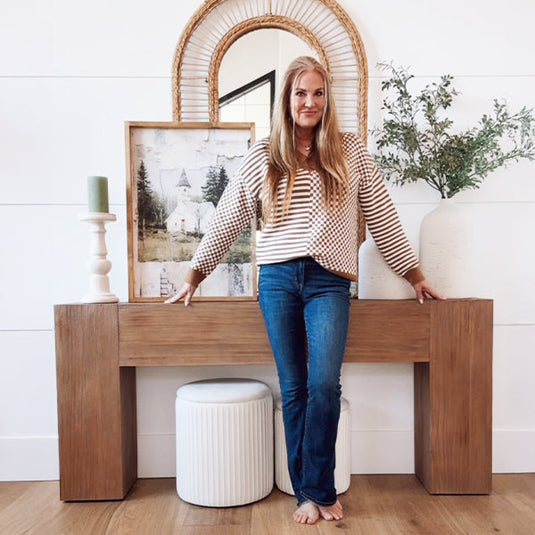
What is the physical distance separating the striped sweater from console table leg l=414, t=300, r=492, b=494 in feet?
0.73

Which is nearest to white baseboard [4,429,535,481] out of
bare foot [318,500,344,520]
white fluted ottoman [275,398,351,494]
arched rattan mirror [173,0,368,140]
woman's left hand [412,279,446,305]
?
white fluted ottoman [275,398,351,494]

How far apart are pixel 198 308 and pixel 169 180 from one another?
56cm

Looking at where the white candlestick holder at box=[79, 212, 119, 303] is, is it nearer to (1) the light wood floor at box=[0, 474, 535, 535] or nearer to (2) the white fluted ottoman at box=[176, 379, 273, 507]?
(2) the white fluted ottoman at box=[176, 379, 273, 507]

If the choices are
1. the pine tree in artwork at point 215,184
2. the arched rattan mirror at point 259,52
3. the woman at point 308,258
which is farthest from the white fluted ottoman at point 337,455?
the arched rattan mirror at point 259,52

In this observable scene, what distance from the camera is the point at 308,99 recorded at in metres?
1.58

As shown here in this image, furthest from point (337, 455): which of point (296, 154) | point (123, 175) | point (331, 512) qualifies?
point (123, 175)

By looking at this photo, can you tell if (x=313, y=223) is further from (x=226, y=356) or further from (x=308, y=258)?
(x=226, y=356)

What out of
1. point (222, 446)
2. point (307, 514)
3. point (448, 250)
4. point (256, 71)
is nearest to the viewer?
point (307, 514)

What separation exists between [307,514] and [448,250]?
101cm

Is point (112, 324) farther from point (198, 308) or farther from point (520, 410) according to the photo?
point (520, 410)

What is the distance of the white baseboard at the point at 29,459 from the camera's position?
6.36 ft

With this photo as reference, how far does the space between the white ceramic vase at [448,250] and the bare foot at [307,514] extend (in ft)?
2.80

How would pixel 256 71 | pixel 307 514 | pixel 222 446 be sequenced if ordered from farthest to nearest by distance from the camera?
pixel 256 71
pixel 222 446
pixel 307 514

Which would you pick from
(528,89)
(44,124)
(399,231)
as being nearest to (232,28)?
(44,124)
